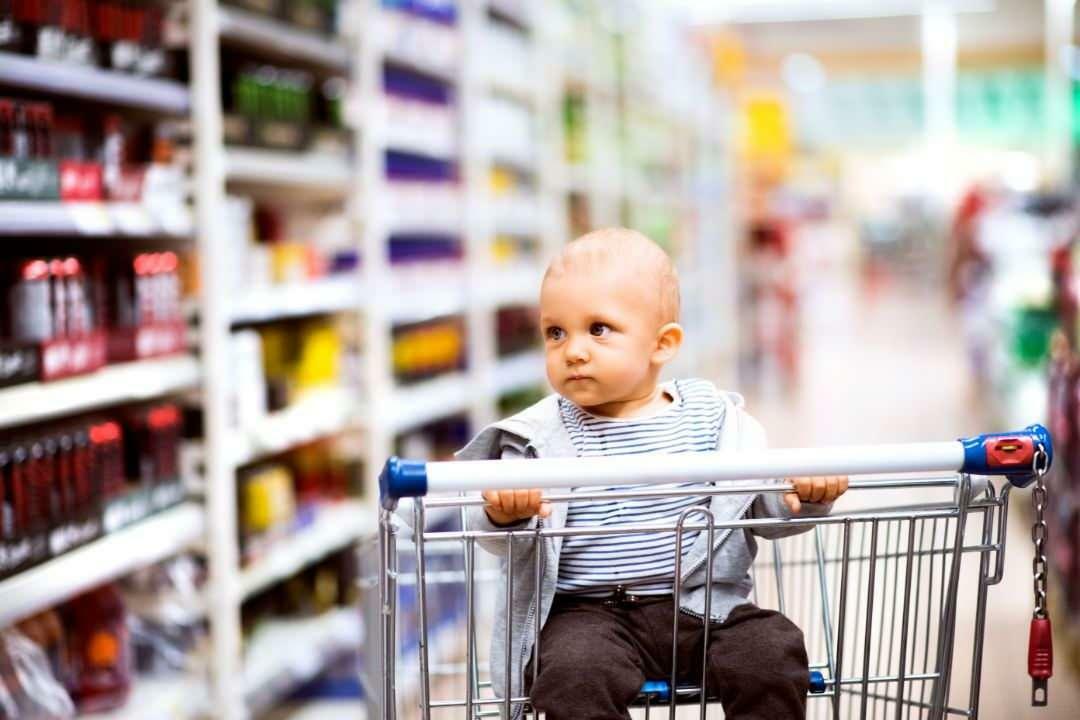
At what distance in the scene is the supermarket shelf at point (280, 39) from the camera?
10.5ft

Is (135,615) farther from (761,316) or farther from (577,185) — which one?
(761,316)

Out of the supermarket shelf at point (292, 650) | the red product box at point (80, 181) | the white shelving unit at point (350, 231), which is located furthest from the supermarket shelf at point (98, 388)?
the supermarket shelf at point (292, 650)

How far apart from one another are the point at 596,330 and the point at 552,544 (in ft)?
0.93

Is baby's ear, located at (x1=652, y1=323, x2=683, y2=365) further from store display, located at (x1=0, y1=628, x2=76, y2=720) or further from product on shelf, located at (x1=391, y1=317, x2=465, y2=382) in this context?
product on shelf, located at (x1=391, y1=317, x2=465, y2=382)

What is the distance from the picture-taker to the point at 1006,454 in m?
1.54

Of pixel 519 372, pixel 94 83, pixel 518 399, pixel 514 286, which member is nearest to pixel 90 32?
pixel 94 83

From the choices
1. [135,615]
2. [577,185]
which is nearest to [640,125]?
[577,185]

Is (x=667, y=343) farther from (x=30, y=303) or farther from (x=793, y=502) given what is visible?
(x=30, y=303)

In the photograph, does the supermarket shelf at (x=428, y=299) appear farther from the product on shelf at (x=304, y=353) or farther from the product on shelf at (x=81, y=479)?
the product on shelf at (x=81, y=479)

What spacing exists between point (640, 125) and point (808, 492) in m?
6.31

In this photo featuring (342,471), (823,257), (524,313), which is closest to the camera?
(342,471)

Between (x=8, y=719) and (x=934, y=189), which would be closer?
(x=8, y=719)

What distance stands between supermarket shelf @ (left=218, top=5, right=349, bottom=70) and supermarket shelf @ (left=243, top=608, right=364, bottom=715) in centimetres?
146

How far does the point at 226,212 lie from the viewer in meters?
3.33
